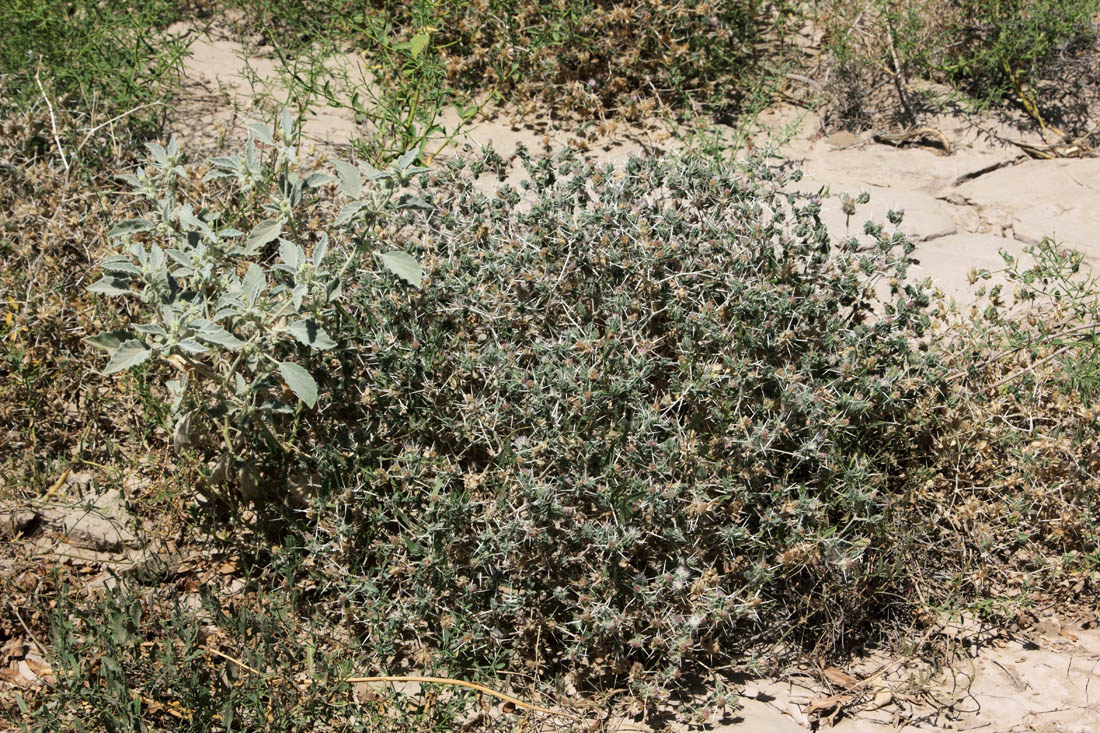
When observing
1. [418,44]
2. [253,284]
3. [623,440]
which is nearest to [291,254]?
[253,284]

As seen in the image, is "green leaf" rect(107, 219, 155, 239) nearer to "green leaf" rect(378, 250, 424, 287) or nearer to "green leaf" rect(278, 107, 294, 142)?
"green leaf" rect(278, 107, 294, 142)

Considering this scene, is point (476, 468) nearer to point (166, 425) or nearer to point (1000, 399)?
point (166, 425)

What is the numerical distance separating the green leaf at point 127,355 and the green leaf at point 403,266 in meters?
0.73

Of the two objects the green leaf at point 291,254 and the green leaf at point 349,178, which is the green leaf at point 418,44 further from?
the green leaf at point 291,254

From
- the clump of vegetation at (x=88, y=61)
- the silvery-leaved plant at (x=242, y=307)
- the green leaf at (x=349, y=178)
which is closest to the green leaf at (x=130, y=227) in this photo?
the silvery-leaved plant at (x=242, y=307)

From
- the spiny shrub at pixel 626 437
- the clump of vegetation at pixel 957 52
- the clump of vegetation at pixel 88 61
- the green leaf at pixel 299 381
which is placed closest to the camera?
the green leaf at pixel 299 381

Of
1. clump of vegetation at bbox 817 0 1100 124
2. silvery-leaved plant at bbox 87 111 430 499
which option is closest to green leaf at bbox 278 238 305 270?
silvery-leaved plant at bbox 87 111 430 499

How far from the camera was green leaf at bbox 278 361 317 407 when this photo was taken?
8.94ft

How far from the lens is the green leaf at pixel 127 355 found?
276 centimetres

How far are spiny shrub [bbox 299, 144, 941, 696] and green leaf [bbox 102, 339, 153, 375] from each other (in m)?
0.64

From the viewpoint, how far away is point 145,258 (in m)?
2.96

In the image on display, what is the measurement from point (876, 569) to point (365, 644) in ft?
5.50

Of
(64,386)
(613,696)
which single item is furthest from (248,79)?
(613,696)

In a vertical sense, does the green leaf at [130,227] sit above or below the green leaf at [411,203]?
below
